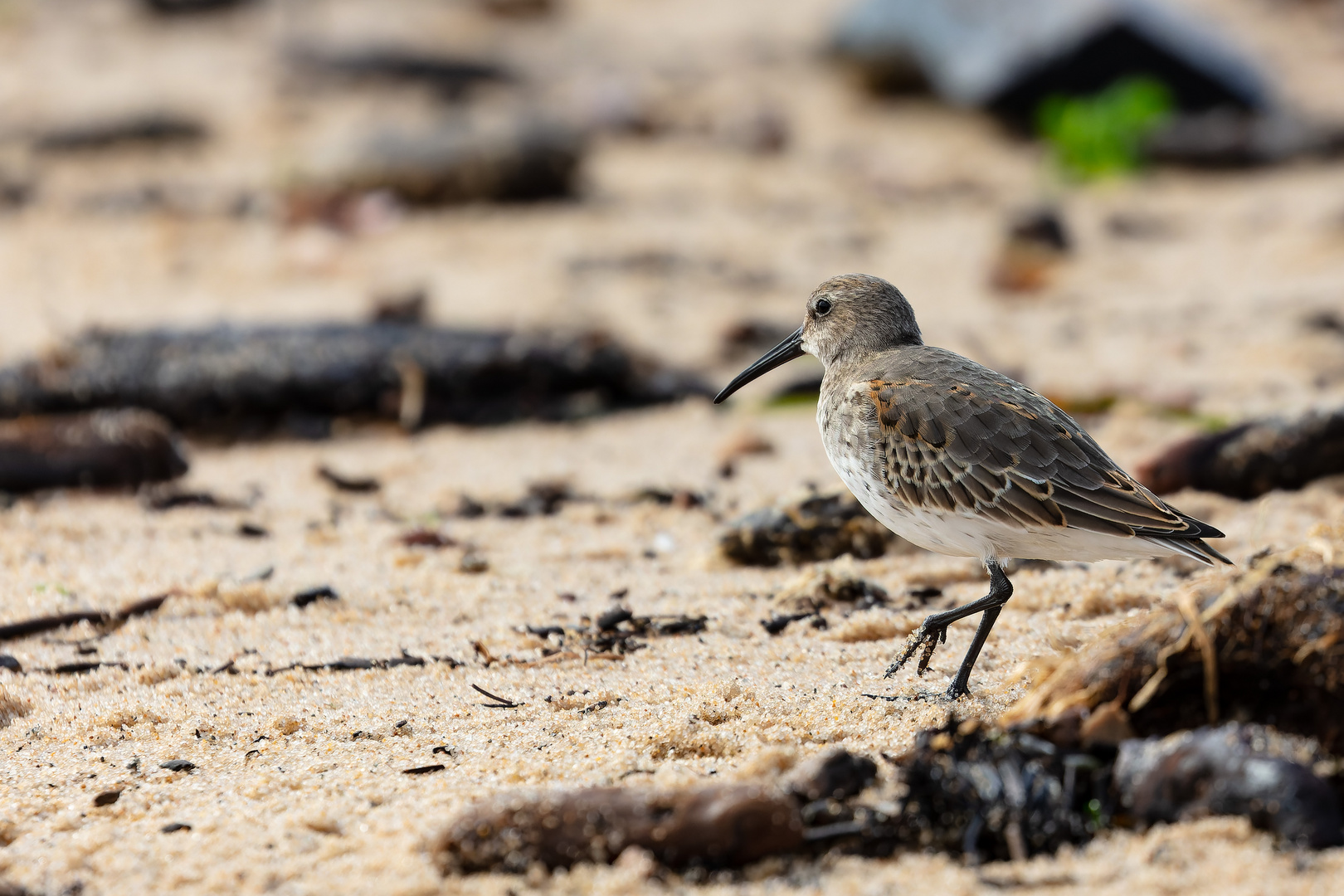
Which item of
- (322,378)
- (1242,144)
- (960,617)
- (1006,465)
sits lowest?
(960,617)

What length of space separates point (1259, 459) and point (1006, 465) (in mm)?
2005

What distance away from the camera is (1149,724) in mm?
2604

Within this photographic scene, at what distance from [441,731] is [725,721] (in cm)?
69

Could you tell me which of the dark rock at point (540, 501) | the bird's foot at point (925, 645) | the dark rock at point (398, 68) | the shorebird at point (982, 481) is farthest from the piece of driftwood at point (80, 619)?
the dark rock at point (398, 68)

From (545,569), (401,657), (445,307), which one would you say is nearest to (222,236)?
(445,307)

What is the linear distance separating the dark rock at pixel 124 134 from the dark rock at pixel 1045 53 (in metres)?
6.67

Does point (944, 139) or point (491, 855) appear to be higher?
point (944, 139)

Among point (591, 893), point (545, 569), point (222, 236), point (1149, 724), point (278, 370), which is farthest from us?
point (222, 236)

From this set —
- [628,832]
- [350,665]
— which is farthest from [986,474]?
[350,665]

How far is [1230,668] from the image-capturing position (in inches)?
100

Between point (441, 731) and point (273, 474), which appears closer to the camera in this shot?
point (441, 731)

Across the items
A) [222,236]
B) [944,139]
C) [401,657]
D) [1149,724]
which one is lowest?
[401,657]

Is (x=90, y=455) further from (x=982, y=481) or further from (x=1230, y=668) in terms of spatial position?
(x=1230, y=668)

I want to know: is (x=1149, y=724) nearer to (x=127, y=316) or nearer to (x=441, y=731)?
(x=441, y=731)
